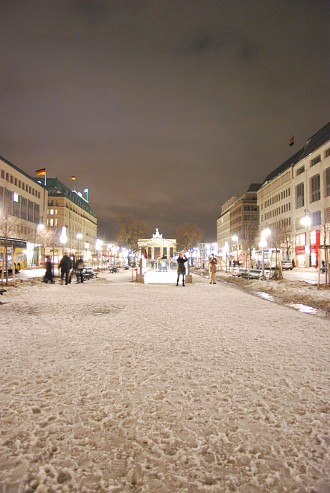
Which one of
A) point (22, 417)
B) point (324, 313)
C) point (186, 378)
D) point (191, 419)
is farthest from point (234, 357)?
point (324, 313)

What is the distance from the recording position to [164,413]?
3.77 metres

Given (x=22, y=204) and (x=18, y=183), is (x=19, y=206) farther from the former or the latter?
(x=18, y=183)

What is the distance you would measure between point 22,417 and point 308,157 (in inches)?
2771

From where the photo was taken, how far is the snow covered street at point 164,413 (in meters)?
2.69

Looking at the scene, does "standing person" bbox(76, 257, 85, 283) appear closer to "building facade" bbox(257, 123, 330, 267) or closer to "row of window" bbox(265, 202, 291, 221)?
"building facade" bbox(257, 123, 330, 267)

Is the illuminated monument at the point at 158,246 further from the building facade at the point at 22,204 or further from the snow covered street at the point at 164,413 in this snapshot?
the snow covered street at the point at 164,413

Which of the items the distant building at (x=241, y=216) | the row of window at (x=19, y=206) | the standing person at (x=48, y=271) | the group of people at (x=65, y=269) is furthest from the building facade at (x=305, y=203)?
the row of window at (x=19, y=206)

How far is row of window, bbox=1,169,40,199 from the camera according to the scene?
64375 mm

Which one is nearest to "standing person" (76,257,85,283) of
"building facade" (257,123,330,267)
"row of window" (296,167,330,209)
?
"building facade" (257,123,330,267)

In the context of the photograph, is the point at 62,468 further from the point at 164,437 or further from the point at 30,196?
the point at 30,196

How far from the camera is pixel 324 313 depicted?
39.9 feet

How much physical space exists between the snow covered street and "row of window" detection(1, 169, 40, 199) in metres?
63.1

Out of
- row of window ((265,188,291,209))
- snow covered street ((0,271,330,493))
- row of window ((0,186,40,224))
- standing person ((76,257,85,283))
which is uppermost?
row of window ((265,188,291,209))

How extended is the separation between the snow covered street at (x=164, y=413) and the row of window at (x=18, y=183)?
207ft
